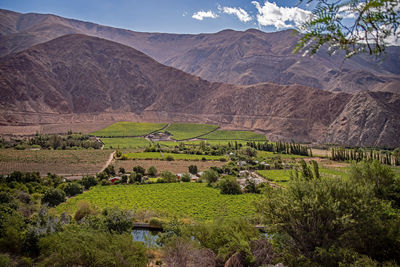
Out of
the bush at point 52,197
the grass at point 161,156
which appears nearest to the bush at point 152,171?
the grass at point 161,156

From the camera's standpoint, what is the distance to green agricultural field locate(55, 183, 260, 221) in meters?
30.6

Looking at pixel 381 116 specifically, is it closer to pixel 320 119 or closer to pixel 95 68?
pixel 320 119

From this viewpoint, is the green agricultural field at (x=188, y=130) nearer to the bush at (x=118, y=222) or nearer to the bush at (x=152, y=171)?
the bush at (x=152, y=171)

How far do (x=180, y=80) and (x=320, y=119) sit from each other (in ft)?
230

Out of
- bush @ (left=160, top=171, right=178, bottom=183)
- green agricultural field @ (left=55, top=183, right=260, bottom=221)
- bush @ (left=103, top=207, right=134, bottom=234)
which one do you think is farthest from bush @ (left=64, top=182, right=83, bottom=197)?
bush @ (left=103, top=207, right=134, bottom=234)

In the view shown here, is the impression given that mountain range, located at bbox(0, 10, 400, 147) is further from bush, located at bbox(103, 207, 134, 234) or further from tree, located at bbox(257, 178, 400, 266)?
bush, located at bbox(103, 207, 134, 234)

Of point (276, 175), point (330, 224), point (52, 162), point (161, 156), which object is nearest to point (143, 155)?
point (161, 156)

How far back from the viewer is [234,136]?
327 feet

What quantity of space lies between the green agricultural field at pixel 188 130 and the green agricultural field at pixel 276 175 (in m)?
44.6

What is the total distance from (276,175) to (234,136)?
1899 inches

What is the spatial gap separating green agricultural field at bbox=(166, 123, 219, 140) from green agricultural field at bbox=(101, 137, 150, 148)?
1325 cm

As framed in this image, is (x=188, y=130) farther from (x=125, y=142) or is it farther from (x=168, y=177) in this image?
(x=168, y=177)

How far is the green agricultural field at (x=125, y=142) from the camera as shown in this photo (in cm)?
7837

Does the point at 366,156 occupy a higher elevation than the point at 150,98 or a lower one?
lower
